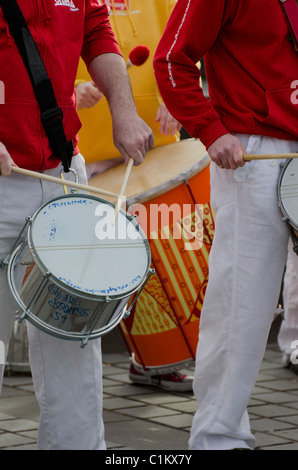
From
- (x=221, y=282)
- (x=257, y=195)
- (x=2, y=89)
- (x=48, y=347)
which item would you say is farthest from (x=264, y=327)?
(x=2, y=89)

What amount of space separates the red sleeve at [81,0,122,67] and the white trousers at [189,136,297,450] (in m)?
0.51

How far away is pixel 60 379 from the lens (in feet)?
7.43

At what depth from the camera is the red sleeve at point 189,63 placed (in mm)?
2611

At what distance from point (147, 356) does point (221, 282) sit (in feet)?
3.96

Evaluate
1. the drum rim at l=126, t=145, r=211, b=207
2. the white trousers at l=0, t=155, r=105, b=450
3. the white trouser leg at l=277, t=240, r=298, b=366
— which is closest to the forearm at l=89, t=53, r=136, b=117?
the white trousers at l=0, t=155, r=105, b=450

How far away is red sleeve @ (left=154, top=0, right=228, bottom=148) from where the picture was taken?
261cm

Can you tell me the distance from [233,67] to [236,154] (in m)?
0.29

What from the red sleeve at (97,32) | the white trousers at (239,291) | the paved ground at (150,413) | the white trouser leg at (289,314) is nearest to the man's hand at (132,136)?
the red sleeve at (97,32)

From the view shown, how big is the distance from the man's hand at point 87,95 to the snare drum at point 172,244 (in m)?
0.34

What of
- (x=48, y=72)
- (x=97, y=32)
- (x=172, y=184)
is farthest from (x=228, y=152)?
(x=172, y=184)

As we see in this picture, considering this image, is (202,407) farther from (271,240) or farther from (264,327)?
(271,240)

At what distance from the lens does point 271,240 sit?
2.65 meters

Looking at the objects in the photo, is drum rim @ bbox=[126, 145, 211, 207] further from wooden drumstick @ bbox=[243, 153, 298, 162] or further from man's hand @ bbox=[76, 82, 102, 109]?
wooden drumstick @ bbox=[243, 153, 298, 162]

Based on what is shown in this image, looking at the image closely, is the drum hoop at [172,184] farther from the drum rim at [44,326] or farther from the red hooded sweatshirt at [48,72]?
the drum rim at [44,326]
